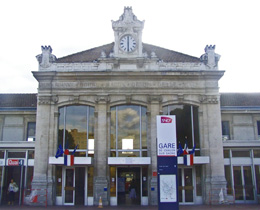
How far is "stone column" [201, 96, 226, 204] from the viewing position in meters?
23.9

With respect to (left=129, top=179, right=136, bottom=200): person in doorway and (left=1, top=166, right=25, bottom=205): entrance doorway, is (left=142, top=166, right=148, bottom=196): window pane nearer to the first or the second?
(left=129, top=179, right=136, bottom=200): person in doorway

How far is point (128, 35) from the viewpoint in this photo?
1046 inches

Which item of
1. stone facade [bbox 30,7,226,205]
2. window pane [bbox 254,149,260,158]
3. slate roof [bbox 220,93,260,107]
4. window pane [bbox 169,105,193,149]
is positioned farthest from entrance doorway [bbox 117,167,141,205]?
slate roof [bbox 220,93,260,107]

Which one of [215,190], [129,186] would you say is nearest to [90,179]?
[129,186]

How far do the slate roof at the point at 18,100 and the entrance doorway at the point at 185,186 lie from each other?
1588cm

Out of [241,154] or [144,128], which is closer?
[144,128]

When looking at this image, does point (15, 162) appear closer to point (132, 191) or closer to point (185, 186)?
point (132, 191)

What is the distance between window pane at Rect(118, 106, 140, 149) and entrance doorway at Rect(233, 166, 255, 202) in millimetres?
8447

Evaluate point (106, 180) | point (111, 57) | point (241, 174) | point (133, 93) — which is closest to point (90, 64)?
point (111, 57)

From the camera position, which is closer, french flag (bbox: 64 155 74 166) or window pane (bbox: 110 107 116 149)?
french flag (bbox: 64 155 74 166)

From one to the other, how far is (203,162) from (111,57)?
10.9 meters

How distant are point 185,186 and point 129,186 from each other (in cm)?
429

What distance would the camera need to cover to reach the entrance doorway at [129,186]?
24281mm

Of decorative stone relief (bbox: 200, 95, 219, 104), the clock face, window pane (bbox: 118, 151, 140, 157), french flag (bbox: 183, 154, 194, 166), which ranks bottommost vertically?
french flag (bbox: 183, 154, 194, 166)
